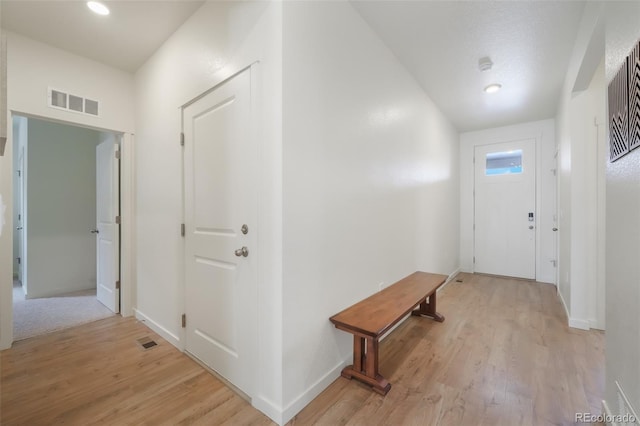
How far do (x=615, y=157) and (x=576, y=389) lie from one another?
4.80 ft

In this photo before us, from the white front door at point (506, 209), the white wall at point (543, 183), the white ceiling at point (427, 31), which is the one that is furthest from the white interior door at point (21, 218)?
the white wall at point (543, 183)

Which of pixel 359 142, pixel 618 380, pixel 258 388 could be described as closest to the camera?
pixel 618 380

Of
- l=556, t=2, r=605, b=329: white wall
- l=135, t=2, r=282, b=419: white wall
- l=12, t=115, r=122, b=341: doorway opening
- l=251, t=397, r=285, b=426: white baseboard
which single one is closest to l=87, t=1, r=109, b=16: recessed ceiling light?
l=135, t=2, r=282, b=419: white wall

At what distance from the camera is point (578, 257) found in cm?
262

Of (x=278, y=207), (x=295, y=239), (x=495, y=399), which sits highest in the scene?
(x=278, y=207)

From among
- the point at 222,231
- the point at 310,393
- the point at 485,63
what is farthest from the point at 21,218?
the point at 485,63

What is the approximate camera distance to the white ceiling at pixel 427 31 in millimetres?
2008

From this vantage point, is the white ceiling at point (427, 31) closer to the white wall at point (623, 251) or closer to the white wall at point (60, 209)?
the white wall at point (623, 251)

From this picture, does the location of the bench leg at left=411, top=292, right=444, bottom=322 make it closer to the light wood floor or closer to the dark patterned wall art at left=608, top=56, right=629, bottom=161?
the light wood floor

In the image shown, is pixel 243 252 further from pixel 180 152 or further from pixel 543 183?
pixel 543 183

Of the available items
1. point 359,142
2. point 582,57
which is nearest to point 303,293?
point 359,142

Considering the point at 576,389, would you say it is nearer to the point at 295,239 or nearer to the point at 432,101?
the point at 295,239

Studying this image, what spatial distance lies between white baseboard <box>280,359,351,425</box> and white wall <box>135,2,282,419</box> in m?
0.07

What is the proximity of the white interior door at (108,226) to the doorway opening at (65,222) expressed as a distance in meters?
0.01
